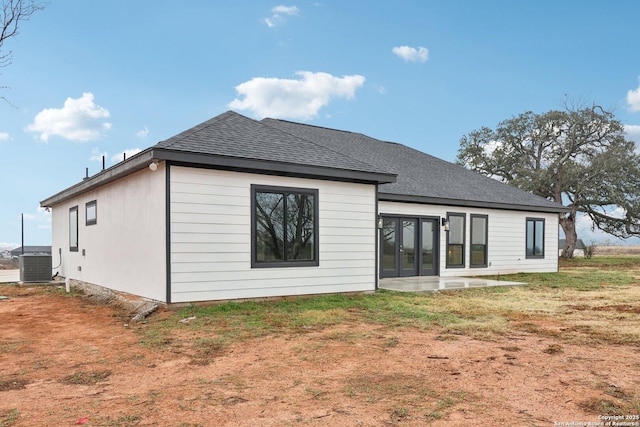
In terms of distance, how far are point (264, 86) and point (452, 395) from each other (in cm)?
1941

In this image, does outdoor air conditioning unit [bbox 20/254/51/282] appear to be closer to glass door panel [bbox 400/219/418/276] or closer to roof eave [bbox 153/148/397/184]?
roof eave [bbox 153/148/397/184]

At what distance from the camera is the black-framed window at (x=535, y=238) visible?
1623 centimetres

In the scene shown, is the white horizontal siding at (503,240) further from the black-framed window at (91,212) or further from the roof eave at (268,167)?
the black-framed window at (91,212)

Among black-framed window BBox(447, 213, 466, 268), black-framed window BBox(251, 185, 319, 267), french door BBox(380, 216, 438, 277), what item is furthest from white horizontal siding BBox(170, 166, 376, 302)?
black-framed window BBox(447, 213, 466, 268)

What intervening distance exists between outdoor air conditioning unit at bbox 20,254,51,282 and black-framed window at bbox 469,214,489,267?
43.9ft

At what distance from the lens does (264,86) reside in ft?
69.2

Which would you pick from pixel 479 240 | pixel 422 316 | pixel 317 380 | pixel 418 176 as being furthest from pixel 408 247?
pixel 317 380

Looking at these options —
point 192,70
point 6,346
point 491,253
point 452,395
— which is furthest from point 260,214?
point 491,253

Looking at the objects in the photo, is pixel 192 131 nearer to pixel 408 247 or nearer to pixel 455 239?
pixel 408 247

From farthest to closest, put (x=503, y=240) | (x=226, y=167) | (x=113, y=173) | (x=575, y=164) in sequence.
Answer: (x=575, y=164) < (x=503, y=240) < (x=113, y=173) < (x=226, y=167)

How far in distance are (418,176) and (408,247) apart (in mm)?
2877

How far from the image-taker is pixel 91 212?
11.4 metres

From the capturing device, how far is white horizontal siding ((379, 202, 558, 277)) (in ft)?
45.3

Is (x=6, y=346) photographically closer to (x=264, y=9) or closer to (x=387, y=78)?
(x=264, y=9)
